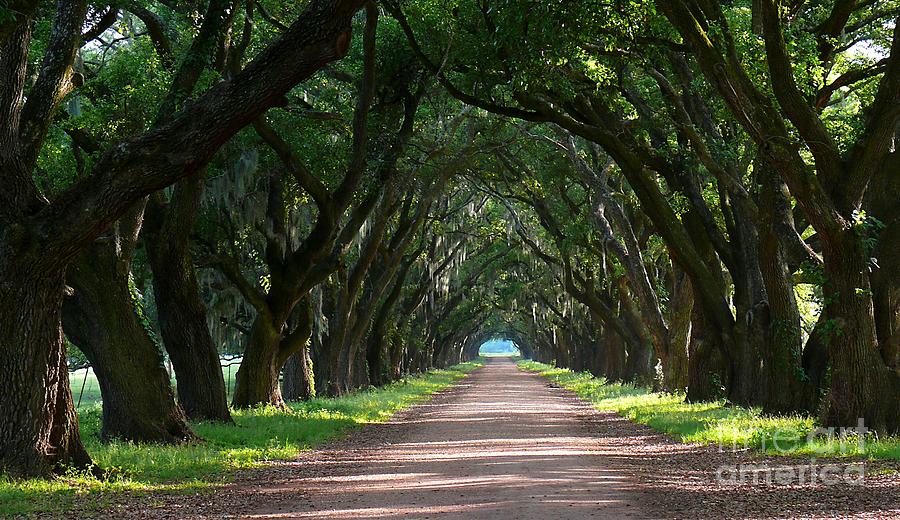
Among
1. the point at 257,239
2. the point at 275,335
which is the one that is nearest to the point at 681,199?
the point at 275,335

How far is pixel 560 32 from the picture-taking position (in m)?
12.8

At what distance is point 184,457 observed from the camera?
39.3ft

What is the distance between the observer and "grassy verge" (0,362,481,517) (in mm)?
8938

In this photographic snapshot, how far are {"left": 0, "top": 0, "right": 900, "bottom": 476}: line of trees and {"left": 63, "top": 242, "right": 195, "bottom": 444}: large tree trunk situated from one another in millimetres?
31

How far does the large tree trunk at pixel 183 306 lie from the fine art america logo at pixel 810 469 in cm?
819

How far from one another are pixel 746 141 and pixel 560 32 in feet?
19.7

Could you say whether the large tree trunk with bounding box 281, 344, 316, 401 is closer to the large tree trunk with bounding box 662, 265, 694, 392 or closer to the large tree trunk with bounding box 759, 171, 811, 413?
the large tree trunk with bounding box 662, 265, 694, 392

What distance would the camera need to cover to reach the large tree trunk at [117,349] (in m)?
13.2

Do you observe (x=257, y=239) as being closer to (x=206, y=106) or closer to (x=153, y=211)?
(x=153, y=211)

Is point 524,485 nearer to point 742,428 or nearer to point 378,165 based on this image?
point 742,428

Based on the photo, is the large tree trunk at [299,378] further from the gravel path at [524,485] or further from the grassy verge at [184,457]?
the gravel path at [524,485]

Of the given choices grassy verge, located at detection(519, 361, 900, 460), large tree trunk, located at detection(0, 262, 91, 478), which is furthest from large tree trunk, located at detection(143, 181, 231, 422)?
grassy verge, located at detection(519, 361, 900, 460)

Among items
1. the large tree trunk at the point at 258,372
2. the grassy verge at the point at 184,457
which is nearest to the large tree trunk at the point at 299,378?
the grassy verge at the point at 184,457

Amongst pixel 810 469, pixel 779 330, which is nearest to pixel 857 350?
pixel 810 469
